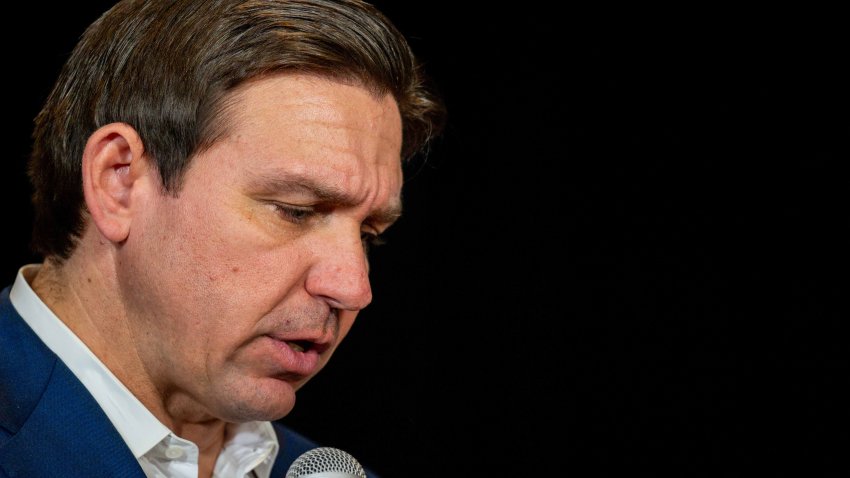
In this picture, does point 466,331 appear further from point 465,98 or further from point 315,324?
point 315,324

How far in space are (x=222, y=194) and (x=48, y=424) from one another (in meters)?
0.48

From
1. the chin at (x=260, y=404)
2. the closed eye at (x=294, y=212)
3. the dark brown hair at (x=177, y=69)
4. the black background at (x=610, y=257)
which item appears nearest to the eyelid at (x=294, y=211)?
the closed eye at (x=294, y=212)

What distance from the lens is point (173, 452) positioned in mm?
1805

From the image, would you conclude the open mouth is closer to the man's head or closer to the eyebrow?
the man's head

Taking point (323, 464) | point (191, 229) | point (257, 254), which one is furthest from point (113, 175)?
point (323, 464)

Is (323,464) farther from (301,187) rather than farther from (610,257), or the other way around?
(610,257)

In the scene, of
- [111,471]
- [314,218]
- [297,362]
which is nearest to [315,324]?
[297,362]

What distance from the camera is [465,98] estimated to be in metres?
3.16

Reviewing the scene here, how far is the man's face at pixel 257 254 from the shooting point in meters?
1.67

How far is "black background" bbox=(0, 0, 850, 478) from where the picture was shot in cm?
304

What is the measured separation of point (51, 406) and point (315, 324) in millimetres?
465

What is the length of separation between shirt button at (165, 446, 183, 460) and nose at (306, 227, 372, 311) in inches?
16.0

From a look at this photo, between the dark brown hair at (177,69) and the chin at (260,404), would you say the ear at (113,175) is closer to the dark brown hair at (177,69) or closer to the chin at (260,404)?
the dark brown hair at (177,69)

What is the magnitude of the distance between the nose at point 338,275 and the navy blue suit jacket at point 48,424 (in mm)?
428
